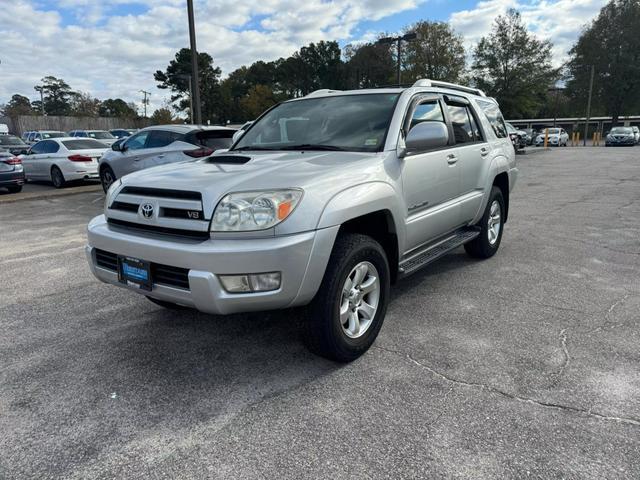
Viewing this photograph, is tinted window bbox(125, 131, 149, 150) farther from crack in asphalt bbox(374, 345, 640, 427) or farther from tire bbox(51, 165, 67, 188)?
crack in asphalt bbox(374, 345, 640, 427)

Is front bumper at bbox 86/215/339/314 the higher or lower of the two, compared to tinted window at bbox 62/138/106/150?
lower

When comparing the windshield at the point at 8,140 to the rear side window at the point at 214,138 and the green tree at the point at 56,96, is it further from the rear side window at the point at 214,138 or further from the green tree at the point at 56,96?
the green tree at the point at 56,96

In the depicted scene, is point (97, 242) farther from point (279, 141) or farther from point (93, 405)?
point (279, 141)

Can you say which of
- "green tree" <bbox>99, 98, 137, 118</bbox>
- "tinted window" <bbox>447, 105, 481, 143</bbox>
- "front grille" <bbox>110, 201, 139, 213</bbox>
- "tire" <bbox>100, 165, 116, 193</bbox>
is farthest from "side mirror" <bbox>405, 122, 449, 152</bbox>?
"green tree" <bbox>99, 98, 137, 118</bbox>

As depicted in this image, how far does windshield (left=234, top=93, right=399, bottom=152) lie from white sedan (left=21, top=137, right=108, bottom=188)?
33.2 ft

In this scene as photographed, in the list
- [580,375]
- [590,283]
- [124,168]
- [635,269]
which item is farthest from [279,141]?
[124,168]

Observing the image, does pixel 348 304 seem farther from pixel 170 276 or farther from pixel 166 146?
pixel 166 146

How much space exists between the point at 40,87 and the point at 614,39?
84506mm

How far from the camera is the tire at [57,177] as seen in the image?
1304cm

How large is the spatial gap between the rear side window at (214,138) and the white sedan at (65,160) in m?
5.32

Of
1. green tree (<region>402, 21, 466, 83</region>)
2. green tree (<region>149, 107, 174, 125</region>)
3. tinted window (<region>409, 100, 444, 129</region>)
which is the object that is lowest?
tinted window (<region>409, 100, 444, 129</region>)

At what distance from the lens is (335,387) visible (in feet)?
9.43

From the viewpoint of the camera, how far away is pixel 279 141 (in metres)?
4.07

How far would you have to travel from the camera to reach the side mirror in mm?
3480
